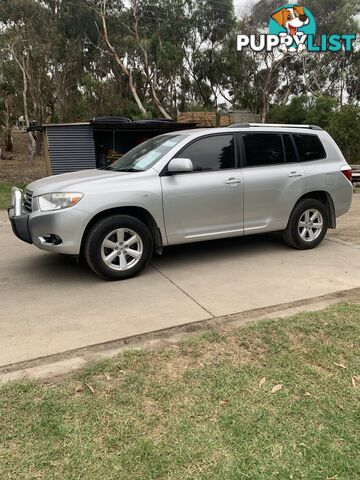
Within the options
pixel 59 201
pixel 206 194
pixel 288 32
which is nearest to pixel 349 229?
pixel 206 194

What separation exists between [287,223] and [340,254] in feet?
2.76

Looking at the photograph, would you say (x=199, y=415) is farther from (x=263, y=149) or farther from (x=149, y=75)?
(x=149, y=75)

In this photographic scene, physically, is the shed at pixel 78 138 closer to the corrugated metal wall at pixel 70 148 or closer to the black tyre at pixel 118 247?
the corrugated metal wall at pixel 70 148

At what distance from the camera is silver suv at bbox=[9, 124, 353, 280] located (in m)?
4.73

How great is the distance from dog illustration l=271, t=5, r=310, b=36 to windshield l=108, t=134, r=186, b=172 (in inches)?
881

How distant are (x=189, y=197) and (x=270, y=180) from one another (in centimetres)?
124

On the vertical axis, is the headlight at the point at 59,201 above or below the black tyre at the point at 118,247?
above

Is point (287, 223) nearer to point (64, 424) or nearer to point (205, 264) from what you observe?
point (205, 264)

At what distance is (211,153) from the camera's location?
5516 millimetres

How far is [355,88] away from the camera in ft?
124

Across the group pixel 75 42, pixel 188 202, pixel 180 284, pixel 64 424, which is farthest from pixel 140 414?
pixel 75 42

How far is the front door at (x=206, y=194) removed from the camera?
5137 mm

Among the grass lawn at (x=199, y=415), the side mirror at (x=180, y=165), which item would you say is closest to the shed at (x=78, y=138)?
the side mirror at (x=180, y=165)

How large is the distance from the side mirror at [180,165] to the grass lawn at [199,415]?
7.25 ft
